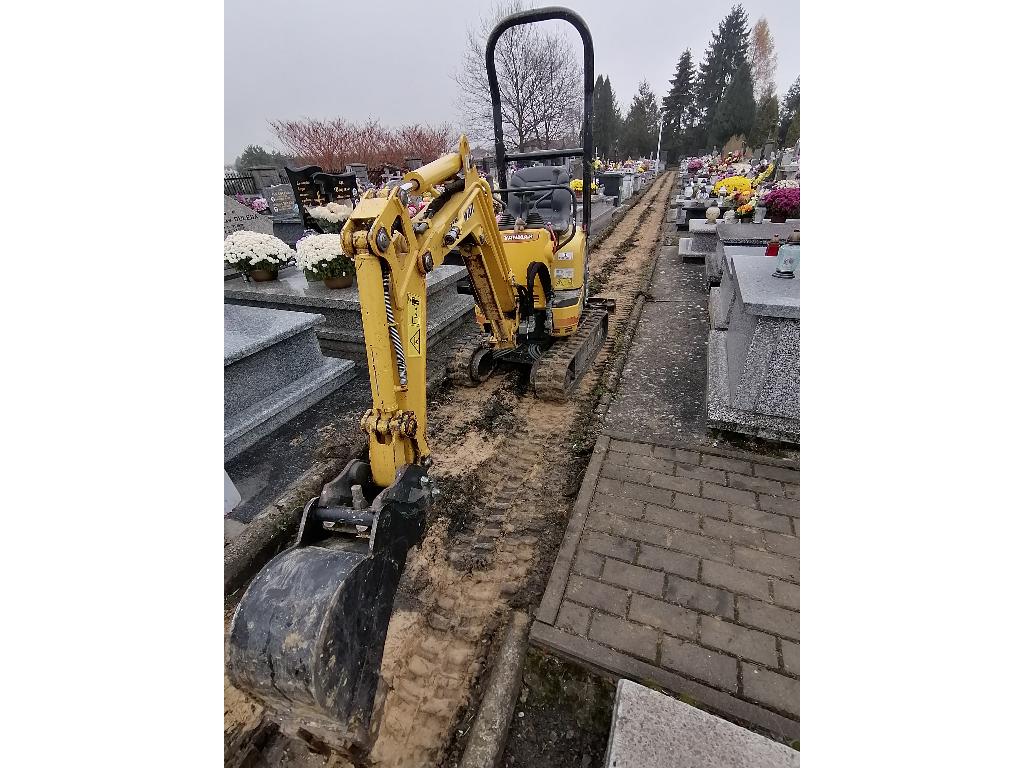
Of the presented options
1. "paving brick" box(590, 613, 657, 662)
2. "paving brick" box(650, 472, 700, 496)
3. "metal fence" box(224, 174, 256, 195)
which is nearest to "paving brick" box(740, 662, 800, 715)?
"paving brick" box(590, 613, 657, 662)

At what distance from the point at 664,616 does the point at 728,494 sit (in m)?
1.18

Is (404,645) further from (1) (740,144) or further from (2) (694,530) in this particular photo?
(1) (740,144)

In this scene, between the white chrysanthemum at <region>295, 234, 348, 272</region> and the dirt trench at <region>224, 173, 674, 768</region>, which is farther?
the white chrysanthemum at <region>295, 234, 348, 272</region>

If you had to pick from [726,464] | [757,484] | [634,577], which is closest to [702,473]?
[726,464]

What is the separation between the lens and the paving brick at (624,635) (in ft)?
7.53

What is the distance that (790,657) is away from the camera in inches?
87.7

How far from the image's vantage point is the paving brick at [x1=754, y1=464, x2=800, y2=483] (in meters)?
3.38

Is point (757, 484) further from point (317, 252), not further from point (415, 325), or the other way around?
point (317, 252)

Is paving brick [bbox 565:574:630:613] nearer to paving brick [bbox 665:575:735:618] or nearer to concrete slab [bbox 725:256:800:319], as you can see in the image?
paving brick [bbox 665:575:735:618]

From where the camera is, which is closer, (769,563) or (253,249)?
(769,563)

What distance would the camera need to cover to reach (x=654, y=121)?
61.7 meters

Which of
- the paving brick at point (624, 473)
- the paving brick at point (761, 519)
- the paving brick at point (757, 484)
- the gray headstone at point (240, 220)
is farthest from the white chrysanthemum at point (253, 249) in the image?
the paving brick at point (761, 519)

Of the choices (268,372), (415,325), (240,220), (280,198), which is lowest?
(268,372)

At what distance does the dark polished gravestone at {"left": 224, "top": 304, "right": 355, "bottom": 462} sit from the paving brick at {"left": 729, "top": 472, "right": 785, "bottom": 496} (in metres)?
4.02
